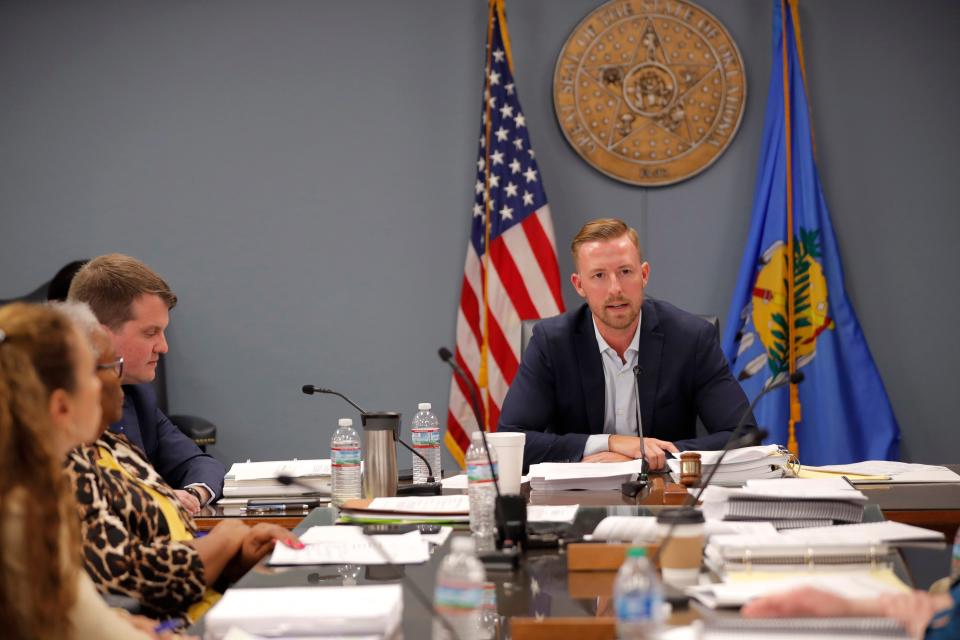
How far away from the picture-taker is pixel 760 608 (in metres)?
1.35

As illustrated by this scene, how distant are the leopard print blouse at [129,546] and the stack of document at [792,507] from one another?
1029 millimetres

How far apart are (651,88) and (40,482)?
3867mm

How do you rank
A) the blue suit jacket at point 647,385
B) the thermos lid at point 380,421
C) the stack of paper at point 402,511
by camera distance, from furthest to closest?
the blue suit jacket at point 647,385 < the thermos lid at point 380,421 < the stack of paper at point 402,511

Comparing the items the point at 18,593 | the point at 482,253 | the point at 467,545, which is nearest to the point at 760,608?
the point at 467,545

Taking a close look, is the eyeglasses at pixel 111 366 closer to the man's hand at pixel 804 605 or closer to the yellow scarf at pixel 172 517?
the yellow scarf at pixel 172 517

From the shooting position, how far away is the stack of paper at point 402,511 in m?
2.19

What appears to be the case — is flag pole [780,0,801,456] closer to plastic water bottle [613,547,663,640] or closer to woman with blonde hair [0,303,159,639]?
plastic water bottle [613,547,663,640]

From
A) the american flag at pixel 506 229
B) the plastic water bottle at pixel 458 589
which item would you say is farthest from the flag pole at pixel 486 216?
the plastic water bottle at pixel 458 589

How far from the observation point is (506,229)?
458 cm

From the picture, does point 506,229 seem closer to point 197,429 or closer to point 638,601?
point 197,429

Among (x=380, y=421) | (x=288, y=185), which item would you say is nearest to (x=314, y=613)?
(x=380, y=421)

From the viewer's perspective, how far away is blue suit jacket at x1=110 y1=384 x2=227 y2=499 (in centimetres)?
282

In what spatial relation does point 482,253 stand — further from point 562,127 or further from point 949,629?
point 949,629

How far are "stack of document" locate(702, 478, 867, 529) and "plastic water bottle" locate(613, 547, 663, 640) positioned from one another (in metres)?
0.79
